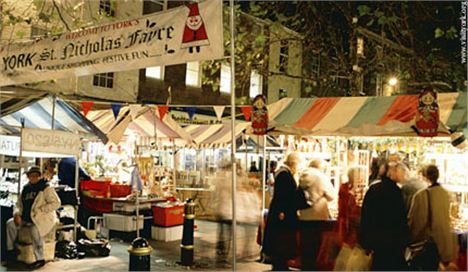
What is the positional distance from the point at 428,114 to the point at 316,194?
2.16m

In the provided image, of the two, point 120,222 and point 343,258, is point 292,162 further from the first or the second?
point 120,222

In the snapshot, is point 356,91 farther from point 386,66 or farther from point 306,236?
point 306,236

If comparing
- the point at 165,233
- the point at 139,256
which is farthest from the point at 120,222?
the point at 139,256

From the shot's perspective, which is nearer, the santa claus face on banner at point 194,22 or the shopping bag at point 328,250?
the santa claus face on banner at point 194,22

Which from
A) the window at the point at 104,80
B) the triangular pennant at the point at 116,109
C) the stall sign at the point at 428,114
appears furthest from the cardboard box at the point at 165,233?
the window at the point at 104,80

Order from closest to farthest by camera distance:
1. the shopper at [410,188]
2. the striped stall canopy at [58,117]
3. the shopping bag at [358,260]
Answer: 1. the shopping bag at [358,260]
2. the shopper at [410,188]
3. the striped stall canopy at [58,117]

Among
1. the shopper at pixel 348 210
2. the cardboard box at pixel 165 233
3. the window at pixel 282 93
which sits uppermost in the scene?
the window at pixel 282 93

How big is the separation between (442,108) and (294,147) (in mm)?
3465

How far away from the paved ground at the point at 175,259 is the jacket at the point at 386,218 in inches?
117

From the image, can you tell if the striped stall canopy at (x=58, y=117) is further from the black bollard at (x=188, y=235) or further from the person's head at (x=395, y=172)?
the person's head at (x=395, y=172)

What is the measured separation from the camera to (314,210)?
8.20 m

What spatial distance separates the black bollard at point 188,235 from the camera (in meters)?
9.38

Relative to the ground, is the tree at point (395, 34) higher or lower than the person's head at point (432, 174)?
higher

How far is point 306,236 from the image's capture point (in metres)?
8.43
